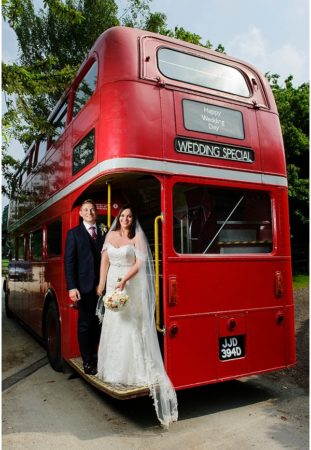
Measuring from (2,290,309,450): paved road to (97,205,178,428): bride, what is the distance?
48 centimetres

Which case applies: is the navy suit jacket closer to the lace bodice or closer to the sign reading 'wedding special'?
the lace bodice

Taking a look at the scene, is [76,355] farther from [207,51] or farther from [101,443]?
[207,51]

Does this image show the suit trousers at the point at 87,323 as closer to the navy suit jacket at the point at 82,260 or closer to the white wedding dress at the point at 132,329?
the navy suit jacket at the point at 82,260

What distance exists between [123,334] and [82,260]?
1126 millimetres

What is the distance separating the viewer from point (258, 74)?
19.2 feet

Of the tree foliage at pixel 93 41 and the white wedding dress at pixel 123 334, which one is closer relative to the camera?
the white wedding dress at pixel 123 334

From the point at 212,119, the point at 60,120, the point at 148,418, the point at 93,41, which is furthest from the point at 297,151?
the point at 148,418

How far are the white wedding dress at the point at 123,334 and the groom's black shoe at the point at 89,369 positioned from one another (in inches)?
3.7

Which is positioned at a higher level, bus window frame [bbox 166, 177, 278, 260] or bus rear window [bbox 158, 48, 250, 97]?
bus rear window [bbox 158, 48, 250, 97]

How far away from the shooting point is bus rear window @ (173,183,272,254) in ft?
16.1

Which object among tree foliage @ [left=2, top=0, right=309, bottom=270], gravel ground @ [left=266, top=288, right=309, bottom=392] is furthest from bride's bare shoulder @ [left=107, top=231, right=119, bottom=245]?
tree foliage @ [left=2, top=0, right=309, bottom=270]

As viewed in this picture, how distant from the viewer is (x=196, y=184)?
4766mm

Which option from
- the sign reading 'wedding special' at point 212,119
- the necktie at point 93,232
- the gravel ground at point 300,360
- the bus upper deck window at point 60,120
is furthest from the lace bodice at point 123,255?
the gravel ground at point 300,360

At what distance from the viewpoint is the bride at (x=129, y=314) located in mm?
4633
